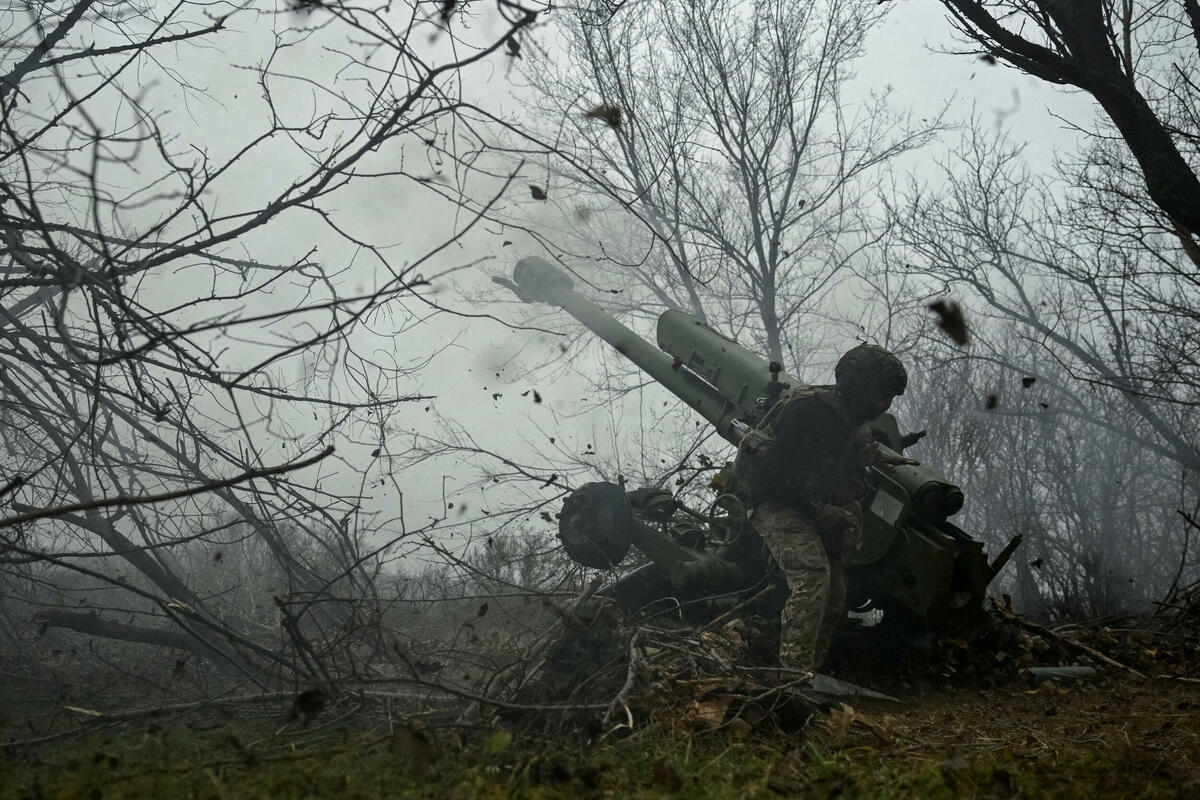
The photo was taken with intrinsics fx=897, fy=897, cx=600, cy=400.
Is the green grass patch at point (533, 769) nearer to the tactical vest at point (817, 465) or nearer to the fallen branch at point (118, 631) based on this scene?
the fallen branch at point (118, 631)

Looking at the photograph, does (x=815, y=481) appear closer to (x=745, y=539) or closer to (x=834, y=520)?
(x=834, y=520)

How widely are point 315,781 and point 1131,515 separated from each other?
23236 mm

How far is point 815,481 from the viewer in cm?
526

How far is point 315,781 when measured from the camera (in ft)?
8.34

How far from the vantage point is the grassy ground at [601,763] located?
2539mm

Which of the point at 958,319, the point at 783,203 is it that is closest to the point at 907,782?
the point at 783,203

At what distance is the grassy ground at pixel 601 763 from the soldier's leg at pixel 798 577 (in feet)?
3.58

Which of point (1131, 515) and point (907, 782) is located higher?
point (1131, 515)

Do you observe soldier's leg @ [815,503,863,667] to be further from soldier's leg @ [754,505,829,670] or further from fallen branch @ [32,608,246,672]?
fallen branch @ [32,608,246,672]

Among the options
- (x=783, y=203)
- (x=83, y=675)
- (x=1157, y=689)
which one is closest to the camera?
(x=83, y=675)

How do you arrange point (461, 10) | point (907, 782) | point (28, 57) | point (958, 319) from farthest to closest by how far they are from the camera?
point (958, 319)
point (28, 57)
point (461, 10)
point (907, 782)

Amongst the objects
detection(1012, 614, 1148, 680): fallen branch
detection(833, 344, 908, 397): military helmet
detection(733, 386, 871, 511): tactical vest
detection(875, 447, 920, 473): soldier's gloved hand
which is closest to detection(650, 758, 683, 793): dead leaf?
detection(733, 386, 871, 511): tactical vest

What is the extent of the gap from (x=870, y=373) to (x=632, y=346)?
274cm

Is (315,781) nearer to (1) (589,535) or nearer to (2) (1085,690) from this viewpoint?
(1) (589,535)
